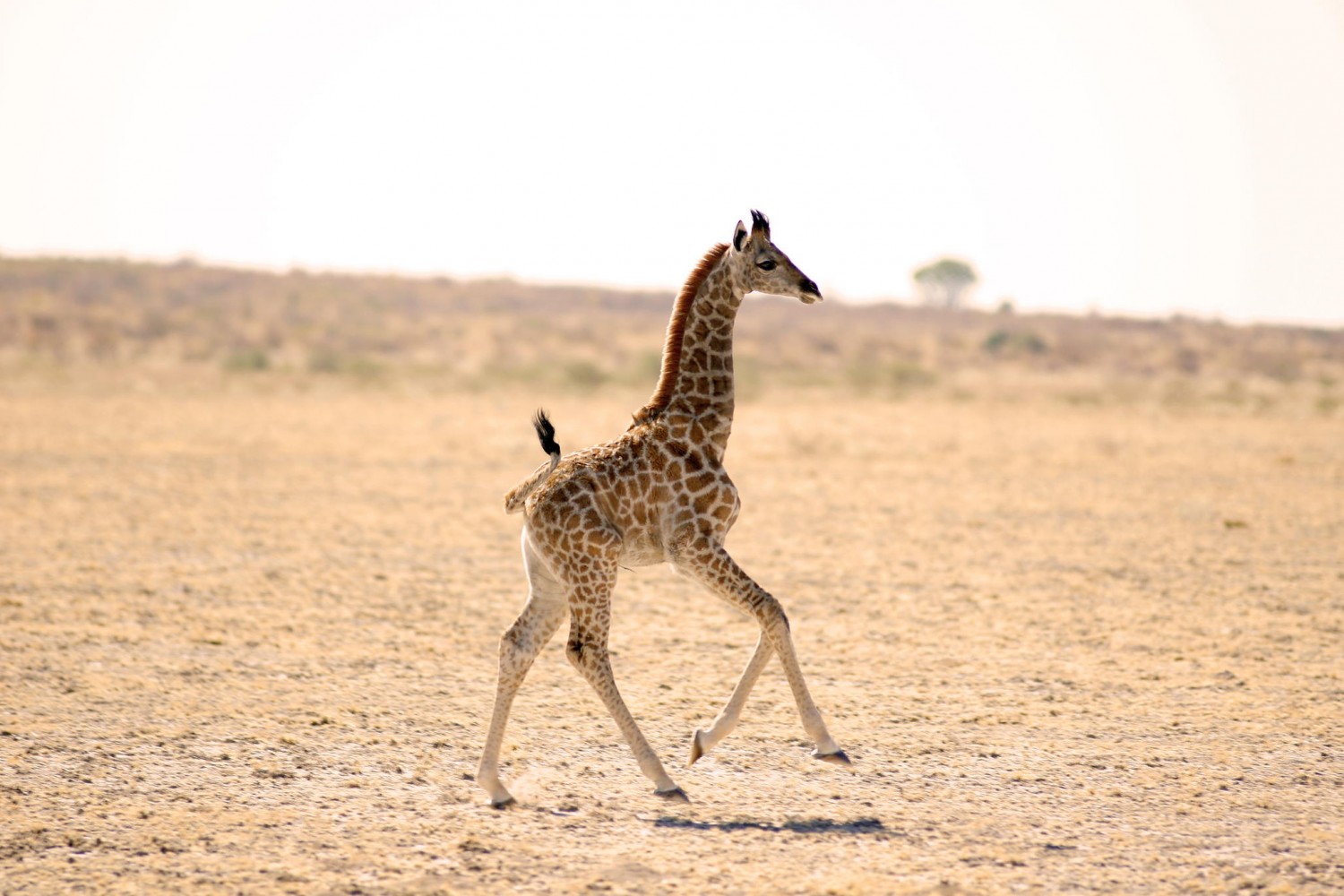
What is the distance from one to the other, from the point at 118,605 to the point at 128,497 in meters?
6.48

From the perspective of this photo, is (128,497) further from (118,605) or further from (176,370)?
(176,370)

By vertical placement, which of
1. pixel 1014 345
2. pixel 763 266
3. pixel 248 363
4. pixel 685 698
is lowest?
pixel 685 698

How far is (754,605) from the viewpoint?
6.28 meters

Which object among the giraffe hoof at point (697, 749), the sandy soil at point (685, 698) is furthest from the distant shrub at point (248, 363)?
the giraffe hoof at point (697, 749)

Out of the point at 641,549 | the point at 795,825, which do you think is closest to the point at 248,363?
the point at 641,549

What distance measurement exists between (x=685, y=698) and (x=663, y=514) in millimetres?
2309

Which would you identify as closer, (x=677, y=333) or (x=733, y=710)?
(x=733, y=710)

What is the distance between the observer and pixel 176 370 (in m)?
39.2

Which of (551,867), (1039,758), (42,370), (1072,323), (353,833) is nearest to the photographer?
(551,867)

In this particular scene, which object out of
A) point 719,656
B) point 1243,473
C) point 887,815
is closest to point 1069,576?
point 719,656

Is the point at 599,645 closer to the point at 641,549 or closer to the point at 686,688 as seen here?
the point at 641,549

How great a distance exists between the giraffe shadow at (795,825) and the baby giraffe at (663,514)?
0.32 meters

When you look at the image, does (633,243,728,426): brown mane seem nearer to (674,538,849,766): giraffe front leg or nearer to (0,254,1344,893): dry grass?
(674,538,849,766): giraffe front leg

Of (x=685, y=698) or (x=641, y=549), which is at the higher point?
(x=641, y=549)
